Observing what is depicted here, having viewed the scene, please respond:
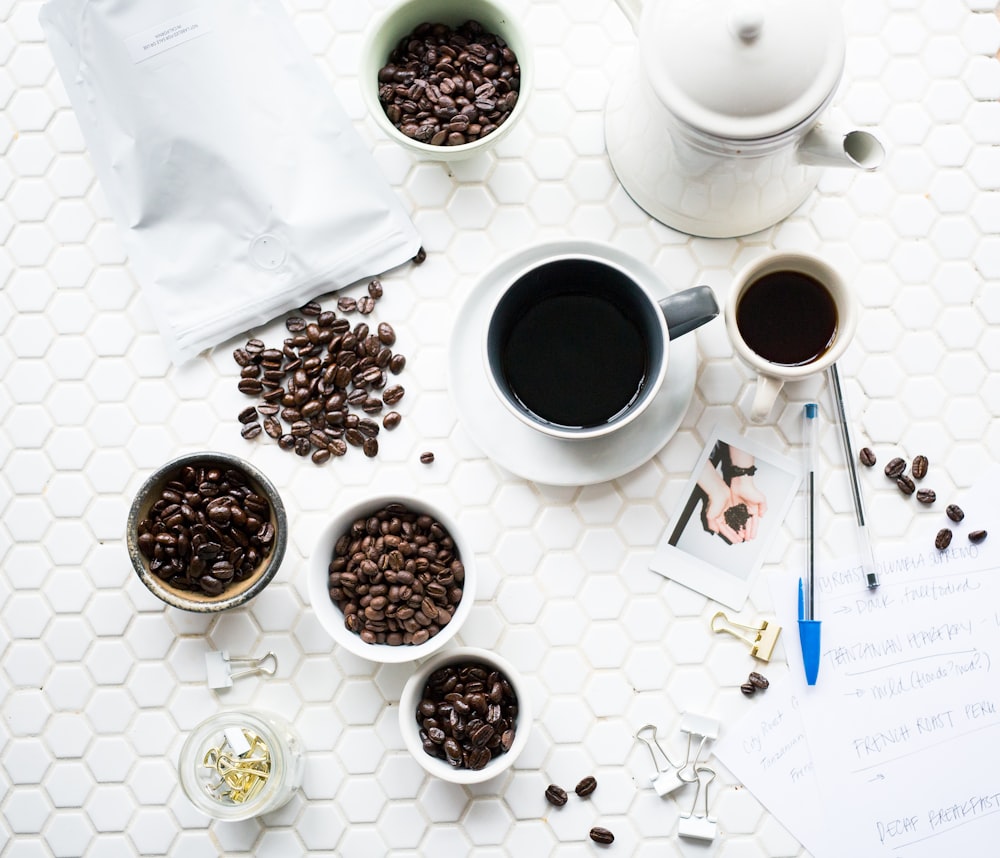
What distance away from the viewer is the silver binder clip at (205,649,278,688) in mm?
1087

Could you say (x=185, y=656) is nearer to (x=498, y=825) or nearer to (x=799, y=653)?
(x=498, y=825)

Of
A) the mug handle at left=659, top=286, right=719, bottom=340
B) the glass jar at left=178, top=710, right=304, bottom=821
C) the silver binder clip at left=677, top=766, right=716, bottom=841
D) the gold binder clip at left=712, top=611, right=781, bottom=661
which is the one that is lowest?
the silver binder clip at left=677, top=766, right=716, bottom=841

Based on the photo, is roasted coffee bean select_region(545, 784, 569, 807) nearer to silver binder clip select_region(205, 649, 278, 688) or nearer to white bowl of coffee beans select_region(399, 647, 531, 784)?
white bowl of coffee beans select_region(399, 647, 531, 784)

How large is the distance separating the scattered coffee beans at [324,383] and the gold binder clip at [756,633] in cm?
45

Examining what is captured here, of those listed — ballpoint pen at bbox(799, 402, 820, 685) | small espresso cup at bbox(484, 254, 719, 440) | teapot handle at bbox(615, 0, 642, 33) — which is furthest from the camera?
ballpoint pen at bbox(799, 402, 820, 685)

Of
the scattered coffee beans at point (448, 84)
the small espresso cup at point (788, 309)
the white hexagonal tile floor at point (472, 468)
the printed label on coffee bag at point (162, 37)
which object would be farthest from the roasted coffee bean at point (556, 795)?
the printed label on coffee bag at point (162, 37)

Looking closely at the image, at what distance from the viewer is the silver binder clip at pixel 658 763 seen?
1073mm

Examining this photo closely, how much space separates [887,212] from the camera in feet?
3.65

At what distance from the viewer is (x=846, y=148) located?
2.74 ft

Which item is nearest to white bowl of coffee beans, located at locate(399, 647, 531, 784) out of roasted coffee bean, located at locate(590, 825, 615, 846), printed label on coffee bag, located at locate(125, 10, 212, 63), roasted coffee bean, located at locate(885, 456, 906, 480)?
roasted coffee bean, located at locate(590, 825, 615, 846)

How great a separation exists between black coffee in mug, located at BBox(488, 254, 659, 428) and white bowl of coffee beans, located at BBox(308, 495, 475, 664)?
0.18m

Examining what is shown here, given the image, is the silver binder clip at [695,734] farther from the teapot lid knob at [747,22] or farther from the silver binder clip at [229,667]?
the teapot lid knob at [747,22]

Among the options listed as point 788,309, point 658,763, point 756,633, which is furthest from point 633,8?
point 658,763

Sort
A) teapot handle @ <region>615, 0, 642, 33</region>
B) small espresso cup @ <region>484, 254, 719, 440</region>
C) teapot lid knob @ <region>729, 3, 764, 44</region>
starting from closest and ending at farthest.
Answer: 1. teapot lid knob @ <region>729, 3, 764, 44</region>
2. teapot handle @ <region>615, 0, 642, 33</region>
3. small espresso cup @ <region>484, 254, 719, 440</region>
